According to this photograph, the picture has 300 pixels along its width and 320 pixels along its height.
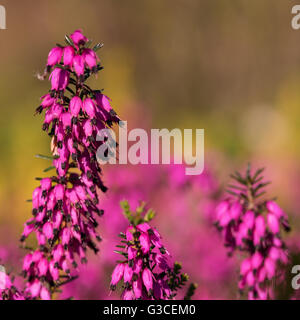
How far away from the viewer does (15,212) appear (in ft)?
37.9

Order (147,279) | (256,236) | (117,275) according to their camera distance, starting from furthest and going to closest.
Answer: (256,236) < (117,275) < (147,279)

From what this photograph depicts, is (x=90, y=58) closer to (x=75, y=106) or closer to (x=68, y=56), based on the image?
(x=68, y=56)

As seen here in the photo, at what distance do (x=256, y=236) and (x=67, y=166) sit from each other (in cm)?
139

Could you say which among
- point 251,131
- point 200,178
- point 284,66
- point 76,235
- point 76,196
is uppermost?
point 284,66

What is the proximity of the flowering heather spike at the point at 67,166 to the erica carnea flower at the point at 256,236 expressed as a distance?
106 cm

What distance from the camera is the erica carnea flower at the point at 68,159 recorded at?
3.04m

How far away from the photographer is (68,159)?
3.09 metres

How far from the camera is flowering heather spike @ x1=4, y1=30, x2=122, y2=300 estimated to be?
9.97 ft

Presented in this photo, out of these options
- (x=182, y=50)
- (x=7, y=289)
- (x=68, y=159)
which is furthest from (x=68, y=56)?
(x=182, y=50)

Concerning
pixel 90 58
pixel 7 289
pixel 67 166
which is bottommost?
pixel 7 289

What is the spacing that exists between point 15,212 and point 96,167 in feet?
29.3
